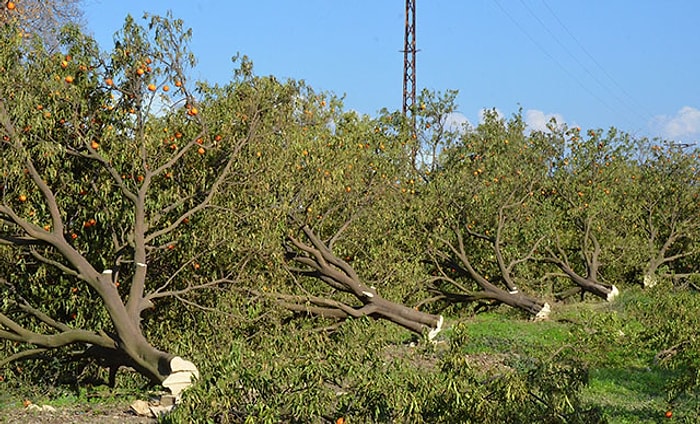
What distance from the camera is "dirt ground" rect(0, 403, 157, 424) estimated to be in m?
8.43

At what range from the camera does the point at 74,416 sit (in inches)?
344

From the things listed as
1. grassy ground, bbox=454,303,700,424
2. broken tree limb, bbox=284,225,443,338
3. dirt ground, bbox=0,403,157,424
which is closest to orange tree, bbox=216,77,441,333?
broken tree limb, bbox=284,225,443,338

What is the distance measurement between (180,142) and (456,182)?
8819 mm

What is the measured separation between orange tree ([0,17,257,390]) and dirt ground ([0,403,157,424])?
665mm

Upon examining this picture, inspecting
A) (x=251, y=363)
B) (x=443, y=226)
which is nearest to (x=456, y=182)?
(x=443, y=226)

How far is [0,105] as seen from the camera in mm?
9453

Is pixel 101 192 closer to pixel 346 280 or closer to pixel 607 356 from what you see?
pixel 346 280

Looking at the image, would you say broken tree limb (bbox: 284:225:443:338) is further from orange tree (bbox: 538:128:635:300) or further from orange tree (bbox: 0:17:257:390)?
orange tree (bbox: 538:128:635:300)

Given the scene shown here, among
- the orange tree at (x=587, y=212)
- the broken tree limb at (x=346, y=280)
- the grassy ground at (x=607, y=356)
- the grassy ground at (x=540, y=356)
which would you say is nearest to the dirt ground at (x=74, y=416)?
the grassy ground at (x=540, y=356)

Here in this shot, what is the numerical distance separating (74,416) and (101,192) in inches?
113

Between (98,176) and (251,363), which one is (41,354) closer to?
(98,176)

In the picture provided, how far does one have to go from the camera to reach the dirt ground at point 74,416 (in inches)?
332

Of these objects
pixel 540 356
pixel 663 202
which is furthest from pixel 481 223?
pixel 540 356

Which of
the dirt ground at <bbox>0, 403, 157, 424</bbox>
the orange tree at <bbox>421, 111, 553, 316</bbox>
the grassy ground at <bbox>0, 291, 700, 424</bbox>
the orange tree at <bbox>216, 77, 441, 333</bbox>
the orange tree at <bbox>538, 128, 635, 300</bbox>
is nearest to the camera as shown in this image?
the grassy ground at <bbox>0, 291, 700, 424</bbox>
